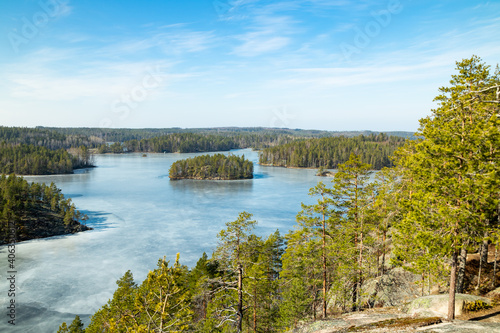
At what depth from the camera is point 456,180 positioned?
11367mm

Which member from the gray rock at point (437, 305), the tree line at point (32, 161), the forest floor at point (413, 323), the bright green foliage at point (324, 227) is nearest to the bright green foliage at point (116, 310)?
the forest floor at point (413, 323)

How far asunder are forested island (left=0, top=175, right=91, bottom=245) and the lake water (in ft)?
8.07

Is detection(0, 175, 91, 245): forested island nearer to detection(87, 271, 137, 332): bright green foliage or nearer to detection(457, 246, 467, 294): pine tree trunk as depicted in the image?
detection(87, 271, 137, 332): bright green foliage

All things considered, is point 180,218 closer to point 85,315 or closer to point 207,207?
point 207,207

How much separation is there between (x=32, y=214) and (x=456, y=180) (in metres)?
56.1

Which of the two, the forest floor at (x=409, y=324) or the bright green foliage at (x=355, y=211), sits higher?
the bright green foliage at (x=355, y=211)

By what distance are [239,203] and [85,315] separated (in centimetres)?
4321

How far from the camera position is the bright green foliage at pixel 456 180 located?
36.2 feet

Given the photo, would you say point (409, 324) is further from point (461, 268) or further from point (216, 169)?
point (216, 169)

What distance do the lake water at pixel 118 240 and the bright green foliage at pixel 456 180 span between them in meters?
25.0

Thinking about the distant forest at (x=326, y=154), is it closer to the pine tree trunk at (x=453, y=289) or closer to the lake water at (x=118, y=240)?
the lake water at (x=118, y=240)

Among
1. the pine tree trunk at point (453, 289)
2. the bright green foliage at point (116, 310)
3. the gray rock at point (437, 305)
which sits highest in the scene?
the pine tree trunk at point (453, 289)

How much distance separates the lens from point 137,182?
91.9 m

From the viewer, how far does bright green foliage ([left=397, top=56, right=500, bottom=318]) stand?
11031 mm
